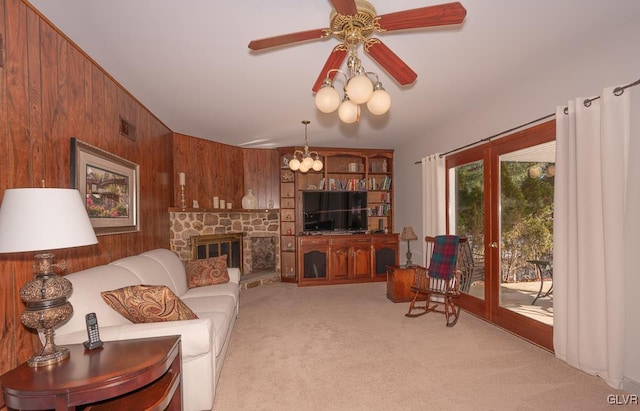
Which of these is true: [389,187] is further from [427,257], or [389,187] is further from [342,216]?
[427,257]

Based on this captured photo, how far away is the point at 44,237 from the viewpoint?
1.40 m

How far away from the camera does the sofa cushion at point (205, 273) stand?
383 centimetres

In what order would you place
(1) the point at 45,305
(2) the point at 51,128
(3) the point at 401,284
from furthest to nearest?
(3) the point at 401,284 < (2) the point at 51,128 < (1) the point at 45,305

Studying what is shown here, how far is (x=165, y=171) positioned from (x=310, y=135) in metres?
2.35

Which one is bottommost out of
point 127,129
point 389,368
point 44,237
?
point 389,368

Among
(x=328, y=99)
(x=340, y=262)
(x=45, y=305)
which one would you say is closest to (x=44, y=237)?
(x=45, y=305)

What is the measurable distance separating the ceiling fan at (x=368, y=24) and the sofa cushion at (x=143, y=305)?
1.72m

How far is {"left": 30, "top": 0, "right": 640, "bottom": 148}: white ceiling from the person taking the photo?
2043 millimetres

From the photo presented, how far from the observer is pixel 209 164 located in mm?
5590

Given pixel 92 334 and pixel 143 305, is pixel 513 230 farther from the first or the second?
pixel 92 334

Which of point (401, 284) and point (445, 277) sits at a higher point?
point (445, 277)

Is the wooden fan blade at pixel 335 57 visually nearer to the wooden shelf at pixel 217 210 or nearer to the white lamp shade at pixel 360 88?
the white lamp shade at pixel 360 88

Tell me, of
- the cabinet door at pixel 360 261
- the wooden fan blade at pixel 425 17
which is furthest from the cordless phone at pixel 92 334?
the cabinet door at pixel 360 261

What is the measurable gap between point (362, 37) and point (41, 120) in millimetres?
2163
